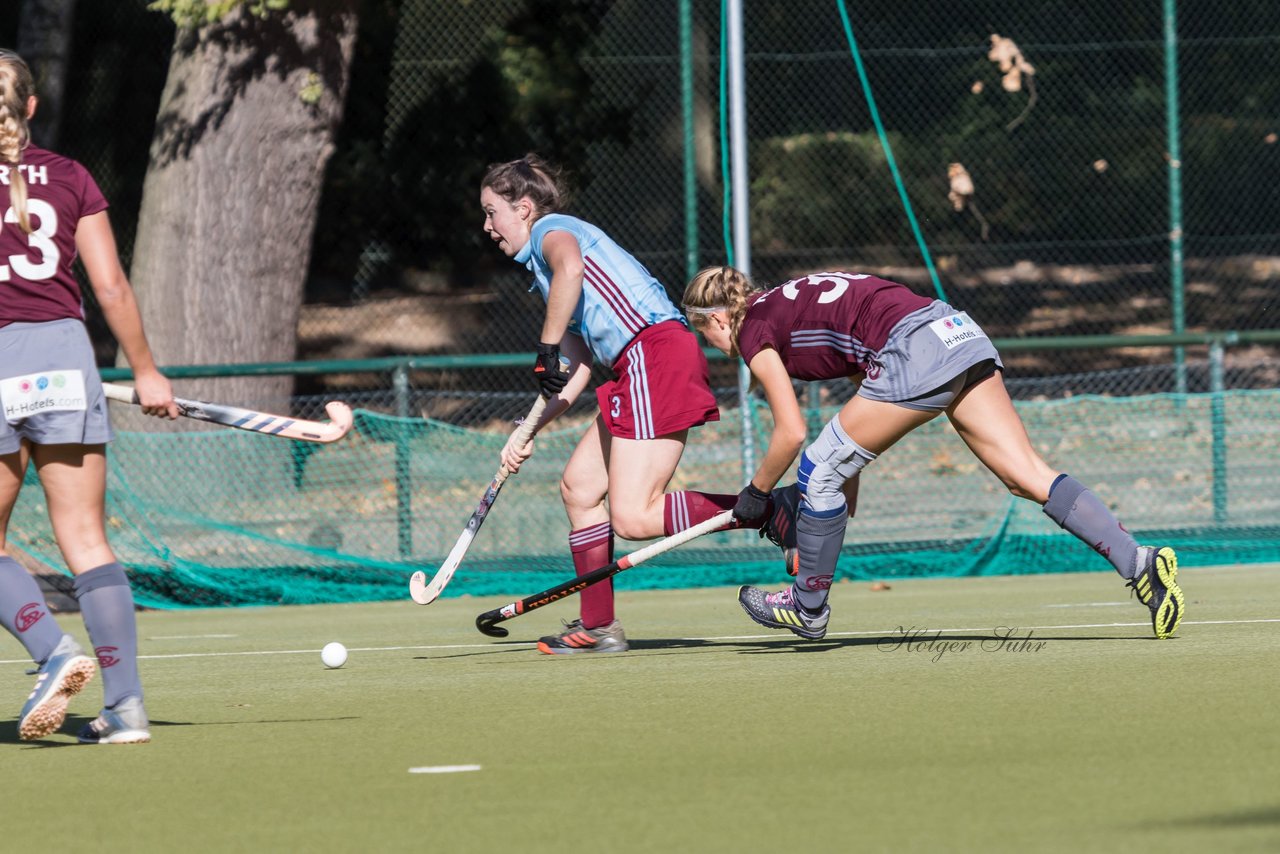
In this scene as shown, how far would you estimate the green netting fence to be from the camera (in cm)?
1062

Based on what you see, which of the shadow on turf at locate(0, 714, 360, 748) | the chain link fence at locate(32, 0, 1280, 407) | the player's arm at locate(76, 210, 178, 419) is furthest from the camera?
the chain link fence at locate(32, 0, 1280, 407)

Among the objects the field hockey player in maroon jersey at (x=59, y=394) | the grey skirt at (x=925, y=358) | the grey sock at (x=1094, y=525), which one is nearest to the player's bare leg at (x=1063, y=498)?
the grey sock at (x=1094, y=525)

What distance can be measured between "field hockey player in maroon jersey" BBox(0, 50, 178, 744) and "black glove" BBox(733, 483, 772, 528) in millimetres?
2225

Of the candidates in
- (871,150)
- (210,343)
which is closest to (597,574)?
(210,343)

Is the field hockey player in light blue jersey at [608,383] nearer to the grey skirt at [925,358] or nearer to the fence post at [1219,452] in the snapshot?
the grey skirt at [925,358]

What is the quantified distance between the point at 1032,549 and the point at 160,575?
4785 mm

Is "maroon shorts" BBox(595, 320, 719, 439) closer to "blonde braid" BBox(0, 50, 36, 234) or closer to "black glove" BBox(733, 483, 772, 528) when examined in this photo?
"black glove" BBox(733, 483, 772, 528)

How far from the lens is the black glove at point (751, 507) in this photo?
661 centimetres

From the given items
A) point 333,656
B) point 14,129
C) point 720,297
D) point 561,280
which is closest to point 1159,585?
point 720,297

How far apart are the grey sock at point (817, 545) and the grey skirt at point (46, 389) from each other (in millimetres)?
2534

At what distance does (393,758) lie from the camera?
15.4 ft

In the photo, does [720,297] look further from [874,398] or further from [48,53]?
[48,53]

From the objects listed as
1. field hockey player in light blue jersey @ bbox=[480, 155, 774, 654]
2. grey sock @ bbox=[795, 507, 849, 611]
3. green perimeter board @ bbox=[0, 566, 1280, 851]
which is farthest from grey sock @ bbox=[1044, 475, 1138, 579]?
field hockey player in light blue jersey @ bbox=[480, 155, 774, 654]

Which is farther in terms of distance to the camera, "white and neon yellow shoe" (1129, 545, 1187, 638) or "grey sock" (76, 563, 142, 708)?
"white and neon yellow shoe" (1129, 545, 1187, 638)
